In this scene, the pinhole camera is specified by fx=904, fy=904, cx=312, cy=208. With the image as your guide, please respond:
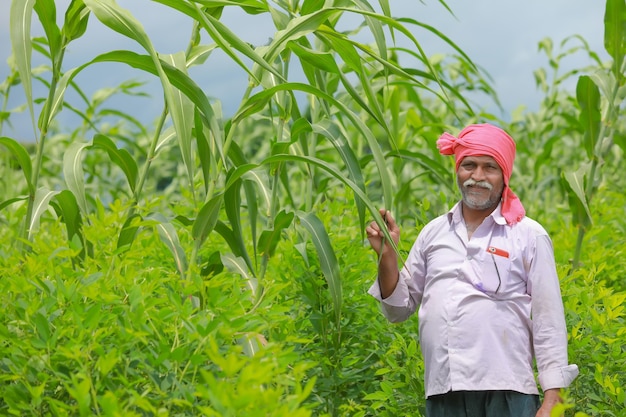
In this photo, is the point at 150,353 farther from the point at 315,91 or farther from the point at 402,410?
the point at 402,410

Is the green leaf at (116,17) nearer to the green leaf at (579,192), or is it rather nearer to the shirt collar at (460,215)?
the shirt collar at (460,215)

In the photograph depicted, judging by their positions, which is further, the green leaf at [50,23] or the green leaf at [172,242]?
the green leaf at [50,23]

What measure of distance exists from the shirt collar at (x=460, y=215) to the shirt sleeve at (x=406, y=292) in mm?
127

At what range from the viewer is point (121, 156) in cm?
241

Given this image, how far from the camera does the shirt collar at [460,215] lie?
87.2 inches

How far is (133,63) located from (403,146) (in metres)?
2.02

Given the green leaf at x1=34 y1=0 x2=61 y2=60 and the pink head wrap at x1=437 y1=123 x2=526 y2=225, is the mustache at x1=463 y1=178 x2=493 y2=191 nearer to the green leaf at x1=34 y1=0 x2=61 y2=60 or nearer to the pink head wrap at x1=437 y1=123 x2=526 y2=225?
the pink head wrap at x1=437 y1=123 x2=526 y2=225

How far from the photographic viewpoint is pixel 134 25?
193 centimetres

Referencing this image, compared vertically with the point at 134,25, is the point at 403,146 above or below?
below

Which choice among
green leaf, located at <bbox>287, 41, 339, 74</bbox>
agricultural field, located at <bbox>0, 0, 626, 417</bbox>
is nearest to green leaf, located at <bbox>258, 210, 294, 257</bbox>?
agricultural field, located at <bbox>0, 0, 626, 417</bbox>

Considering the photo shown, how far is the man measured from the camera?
83.5 inches

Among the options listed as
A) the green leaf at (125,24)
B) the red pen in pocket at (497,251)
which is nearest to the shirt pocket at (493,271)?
the red pen in pocket at (497,251)

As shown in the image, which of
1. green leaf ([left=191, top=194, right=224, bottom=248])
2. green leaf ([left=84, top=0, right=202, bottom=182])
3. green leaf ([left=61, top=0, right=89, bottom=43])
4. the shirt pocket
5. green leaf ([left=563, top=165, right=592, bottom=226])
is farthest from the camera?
green leaf ([left=563, top=165, right=592, bottom=226])

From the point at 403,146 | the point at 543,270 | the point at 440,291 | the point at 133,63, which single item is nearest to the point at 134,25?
the point at 133,63
